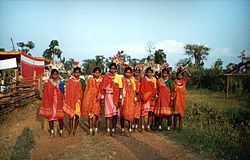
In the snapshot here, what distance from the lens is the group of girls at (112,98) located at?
269 inches

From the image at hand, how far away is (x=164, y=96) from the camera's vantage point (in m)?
7.66

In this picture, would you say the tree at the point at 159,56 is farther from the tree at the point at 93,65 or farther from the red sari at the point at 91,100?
the red sari at the point at 91,100

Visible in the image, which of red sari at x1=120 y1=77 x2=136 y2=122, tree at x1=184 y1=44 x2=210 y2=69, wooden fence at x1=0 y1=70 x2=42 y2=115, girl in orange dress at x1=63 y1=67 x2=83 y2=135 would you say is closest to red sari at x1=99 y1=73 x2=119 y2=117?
red sari at x1=120 y1=77 x2=136 y2=122

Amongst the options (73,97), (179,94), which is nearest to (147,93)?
(179,94)

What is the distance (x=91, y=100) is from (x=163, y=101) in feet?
7.51

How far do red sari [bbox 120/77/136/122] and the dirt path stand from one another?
23.7 inches

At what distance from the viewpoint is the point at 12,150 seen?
5848 millimetres

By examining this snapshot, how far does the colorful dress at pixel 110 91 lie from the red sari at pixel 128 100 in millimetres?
253

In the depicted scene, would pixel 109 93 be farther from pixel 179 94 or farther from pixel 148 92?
pixel 179 94

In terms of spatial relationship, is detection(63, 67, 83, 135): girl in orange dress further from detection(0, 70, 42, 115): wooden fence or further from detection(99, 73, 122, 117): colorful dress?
detection(0, 70, 42, 115): wooden fence

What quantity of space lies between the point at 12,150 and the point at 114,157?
2.60 meters

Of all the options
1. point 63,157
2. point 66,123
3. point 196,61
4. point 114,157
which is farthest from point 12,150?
point 196,61

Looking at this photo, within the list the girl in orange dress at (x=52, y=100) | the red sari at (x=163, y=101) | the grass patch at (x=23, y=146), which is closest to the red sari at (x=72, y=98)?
the girl in orange dress at (x=52, y=100)

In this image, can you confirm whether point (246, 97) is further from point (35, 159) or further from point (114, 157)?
point (35, 159)
